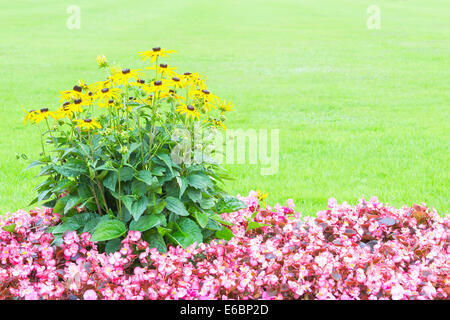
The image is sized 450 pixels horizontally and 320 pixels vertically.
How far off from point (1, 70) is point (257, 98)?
278 inches

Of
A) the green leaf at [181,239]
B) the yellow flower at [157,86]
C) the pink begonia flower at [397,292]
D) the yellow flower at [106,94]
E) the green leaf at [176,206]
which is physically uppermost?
the yellow flower at [157,86]

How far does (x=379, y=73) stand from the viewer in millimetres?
12938

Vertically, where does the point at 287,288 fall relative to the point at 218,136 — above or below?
below

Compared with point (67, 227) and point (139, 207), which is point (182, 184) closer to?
point (139, 207)

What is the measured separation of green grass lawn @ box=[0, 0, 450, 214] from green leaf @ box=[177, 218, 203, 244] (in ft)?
5.69

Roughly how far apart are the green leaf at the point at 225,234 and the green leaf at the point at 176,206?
399mm

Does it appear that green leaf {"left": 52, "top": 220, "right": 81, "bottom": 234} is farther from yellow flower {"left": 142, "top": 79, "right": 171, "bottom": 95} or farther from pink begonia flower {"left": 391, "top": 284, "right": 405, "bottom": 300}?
pink begonia flower {"left": 391, "top": 284, "right": 405, "bottom": 300}

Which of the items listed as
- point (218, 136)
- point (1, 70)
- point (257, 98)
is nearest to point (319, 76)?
point (257, 98)

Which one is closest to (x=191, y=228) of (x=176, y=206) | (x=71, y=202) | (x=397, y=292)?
(x=176, y=206)

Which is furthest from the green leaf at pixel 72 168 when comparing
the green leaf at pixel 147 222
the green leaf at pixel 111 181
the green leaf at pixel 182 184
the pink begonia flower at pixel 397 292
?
the pink begonia flower at pixel 397 292

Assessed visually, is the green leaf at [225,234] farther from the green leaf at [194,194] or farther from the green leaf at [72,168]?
the green leaf at [72,168]

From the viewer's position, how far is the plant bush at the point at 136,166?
3025mm
